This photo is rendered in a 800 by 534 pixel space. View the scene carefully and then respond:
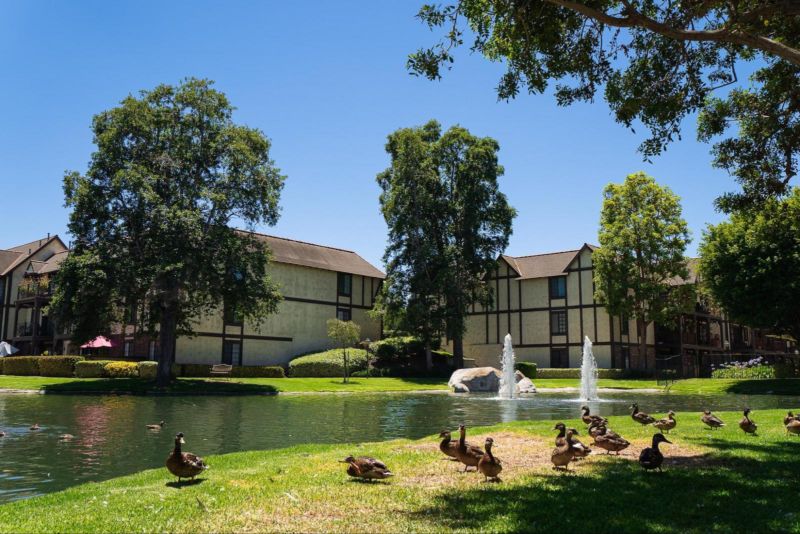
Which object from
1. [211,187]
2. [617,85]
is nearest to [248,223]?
[211,187]

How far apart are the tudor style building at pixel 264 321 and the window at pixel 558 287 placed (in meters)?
16.6

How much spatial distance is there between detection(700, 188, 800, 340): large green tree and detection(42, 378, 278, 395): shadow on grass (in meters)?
28.8

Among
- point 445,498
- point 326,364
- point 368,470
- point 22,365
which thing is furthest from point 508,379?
point 22,365

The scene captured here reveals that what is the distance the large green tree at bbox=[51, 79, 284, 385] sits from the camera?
1428 inches

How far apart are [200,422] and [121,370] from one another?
23948mm

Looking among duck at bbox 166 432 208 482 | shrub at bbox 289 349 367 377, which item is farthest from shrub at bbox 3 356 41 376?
duck at bbox 166 432 208 482

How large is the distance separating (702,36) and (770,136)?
22.6 ft

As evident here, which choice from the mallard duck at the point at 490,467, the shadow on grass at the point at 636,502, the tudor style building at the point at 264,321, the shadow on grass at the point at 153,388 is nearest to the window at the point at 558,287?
the tudor style building at the point at 264,321

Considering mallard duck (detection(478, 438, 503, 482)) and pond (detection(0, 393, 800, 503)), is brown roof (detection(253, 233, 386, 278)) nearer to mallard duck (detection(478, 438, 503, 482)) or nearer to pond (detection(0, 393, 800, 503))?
pond (detection(0, 393, 800, 503))

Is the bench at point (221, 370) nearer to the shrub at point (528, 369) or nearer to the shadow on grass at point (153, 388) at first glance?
the shadow on grass at point (153, 388)

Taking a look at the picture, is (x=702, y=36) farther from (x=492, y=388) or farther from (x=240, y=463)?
(x=492, y=388)

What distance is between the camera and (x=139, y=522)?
7492mm

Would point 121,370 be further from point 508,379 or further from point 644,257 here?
point 644,257

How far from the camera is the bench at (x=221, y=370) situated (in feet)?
153
